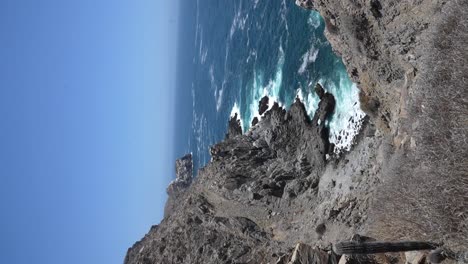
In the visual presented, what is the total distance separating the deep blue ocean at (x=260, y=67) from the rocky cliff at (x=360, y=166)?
7.69ft

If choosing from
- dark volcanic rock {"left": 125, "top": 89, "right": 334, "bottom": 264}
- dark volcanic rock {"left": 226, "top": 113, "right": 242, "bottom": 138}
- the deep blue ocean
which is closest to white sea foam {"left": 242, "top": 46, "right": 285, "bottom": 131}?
the deep blue ocean

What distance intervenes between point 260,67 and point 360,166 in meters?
35.9

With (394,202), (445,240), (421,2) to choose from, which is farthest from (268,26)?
(445,240)

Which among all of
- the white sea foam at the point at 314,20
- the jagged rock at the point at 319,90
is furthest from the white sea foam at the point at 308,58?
the jagged rock at the point at 319,90

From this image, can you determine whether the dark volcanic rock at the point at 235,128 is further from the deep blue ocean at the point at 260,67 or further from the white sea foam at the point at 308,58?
the white sea foam at the point at 308,58

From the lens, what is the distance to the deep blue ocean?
42281 mm

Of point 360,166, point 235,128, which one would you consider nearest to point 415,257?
point 360,166

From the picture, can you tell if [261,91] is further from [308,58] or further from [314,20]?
[314,20]

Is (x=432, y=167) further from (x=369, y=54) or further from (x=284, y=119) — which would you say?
(x=284, y=119)

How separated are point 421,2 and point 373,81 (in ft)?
20.8

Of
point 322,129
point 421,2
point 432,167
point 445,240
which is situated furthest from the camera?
point 322,129

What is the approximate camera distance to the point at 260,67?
2581 inches

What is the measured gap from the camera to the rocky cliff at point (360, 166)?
18.1 m

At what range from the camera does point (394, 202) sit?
20734 millimetres
